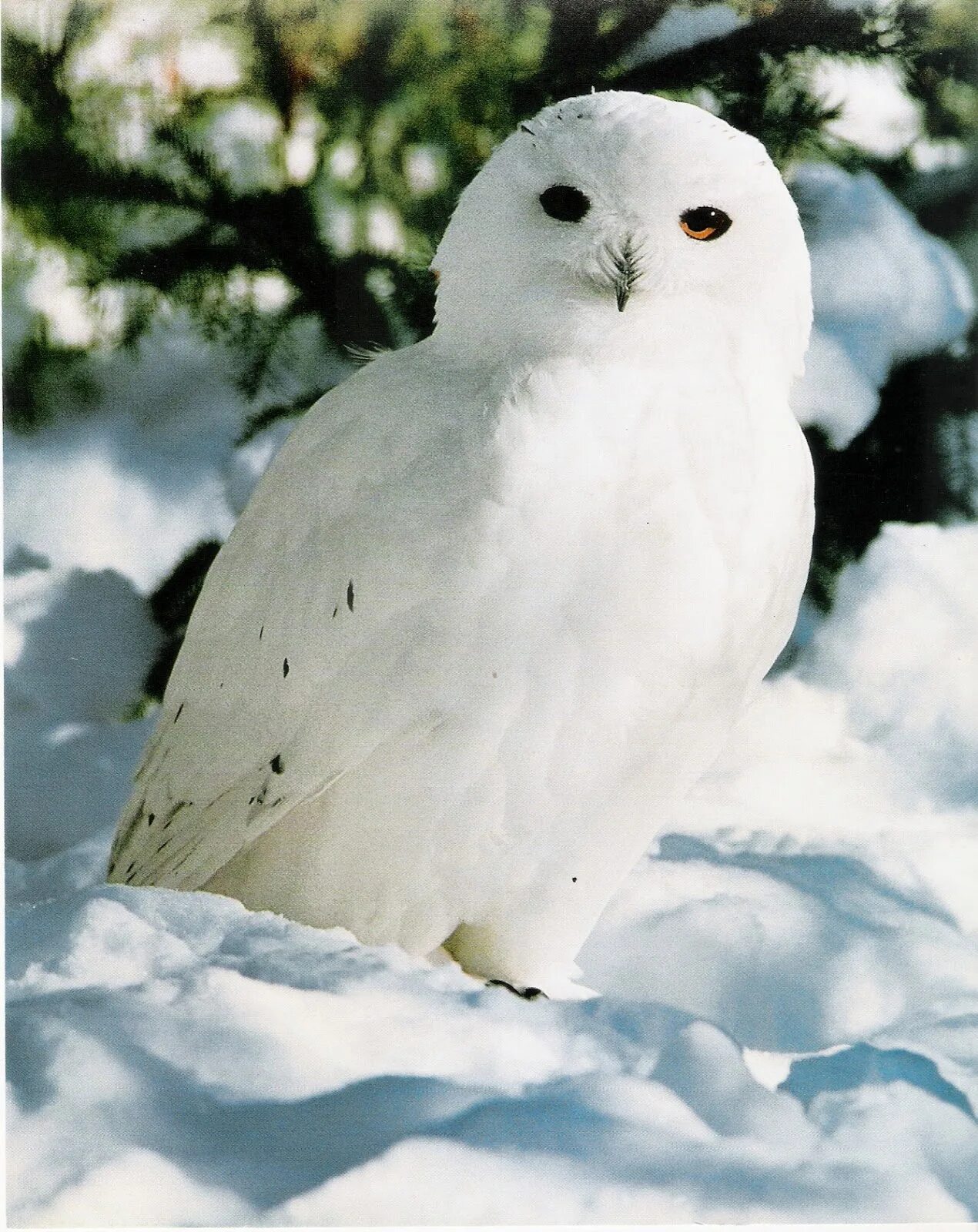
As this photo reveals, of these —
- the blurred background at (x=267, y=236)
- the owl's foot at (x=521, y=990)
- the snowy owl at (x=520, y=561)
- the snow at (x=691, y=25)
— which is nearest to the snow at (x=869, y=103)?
the blurred background at (x=267, y=236)

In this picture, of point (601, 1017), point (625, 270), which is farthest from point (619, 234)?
point (601, 1017)

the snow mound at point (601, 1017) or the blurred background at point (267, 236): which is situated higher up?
the blurred background at point (267, 236)

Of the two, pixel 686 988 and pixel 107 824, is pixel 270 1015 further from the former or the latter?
pixel 686 988

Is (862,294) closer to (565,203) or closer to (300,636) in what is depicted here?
(565,203)

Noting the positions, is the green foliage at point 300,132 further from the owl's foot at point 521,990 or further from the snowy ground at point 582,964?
the owl's foot at point 521,990

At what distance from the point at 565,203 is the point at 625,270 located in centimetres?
9

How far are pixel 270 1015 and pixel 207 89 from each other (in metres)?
0.91

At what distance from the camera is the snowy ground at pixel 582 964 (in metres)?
1.25

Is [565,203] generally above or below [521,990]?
above

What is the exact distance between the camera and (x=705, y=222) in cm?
123

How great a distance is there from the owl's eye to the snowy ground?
212 mm

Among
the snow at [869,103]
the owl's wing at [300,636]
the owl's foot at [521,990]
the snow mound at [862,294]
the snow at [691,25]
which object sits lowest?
the owl's foot at [521,990]

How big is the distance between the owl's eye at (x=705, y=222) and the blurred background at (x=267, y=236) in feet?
0.66

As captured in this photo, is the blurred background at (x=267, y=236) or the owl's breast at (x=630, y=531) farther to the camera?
the blurred background at (x=267, y=236)
